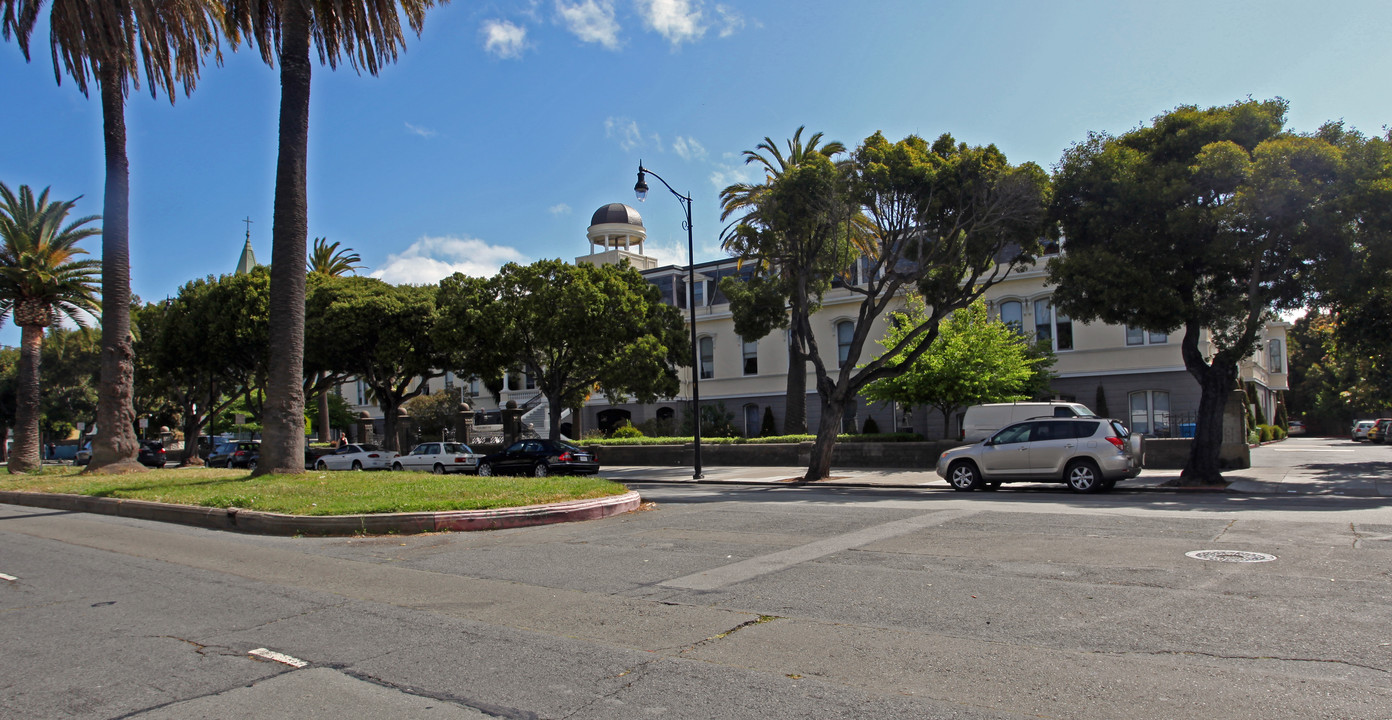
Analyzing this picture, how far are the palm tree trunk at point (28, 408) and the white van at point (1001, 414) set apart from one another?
29042 mm

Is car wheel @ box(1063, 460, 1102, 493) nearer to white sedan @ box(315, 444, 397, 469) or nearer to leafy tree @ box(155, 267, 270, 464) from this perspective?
white sedan @ box(315, 444, 397, 469)

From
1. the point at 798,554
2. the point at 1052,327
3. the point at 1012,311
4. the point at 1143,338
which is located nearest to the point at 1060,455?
the point at 798,554

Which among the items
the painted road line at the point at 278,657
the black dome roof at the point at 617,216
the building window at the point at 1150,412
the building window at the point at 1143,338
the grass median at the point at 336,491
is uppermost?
the black dome roof at the point at 617,216

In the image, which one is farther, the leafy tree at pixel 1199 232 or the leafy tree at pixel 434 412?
the leafy tree at pixel 434 412

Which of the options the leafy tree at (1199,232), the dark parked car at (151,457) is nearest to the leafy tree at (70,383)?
the dark parked car at (151,457)

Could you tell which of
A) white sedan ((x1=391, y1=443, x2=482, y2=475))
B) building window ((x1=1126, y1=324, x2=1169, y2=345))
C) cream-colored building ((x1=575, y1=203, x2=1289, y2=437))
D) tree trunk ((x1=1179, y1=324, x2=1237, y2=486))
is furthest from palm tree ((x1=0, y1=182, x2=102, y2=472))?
building window ((x1=1126, y1=324, x2=1169, y2=345))

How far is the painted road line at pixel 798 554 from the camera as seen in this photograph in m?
8.35

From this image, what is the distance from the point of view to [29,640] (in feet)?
21.7

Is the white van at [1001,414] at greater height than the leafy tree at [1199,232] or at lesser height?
lesser

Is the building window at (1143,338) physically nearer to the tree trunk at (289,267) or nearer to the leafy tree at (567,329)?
the leafy tree at (567,329)

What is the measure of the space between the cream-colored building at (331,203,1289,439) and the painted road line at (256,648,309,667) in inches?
968

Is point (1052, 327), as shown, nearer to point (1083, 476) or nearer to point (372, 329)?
point (1083, 476)

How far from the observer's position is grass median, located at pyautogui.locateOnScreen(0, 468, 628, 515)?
13438 millimetres

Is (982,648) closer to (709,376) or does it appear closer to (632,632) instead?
(632,632)
